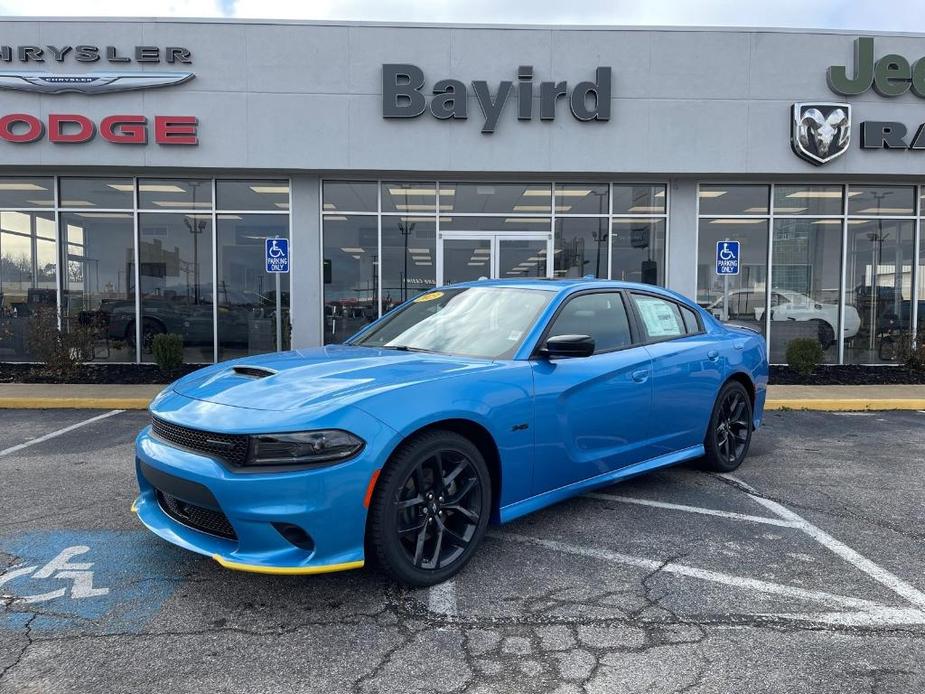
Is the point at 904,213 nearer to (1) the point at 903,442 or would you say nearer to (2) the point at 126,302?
(1) the point at 903,442

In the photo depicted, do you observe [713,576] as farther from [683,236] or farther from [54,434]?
[683,236]

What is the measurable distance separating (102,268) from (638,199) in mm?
10289

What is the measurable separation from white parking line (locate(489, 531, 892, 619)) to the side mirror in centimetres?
111

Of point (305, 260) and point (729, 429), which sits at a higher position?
point (305, 260)

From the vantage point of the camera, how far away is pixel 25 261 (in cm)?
1235

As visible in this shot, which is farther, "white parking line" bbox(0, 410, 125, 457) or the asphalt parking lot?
"white parking line" bbox(0, 410, 125, 457)

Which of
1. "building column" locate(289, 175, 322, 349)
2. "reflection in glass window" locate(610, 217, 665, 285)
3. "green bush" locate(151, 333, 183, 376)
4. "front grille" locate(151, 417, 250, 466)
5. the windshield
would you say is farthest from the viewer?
"reflection in glass window" locate(610, 217, 665, 285)

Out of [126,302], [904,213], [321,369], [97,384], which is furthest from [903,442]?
[126,302]

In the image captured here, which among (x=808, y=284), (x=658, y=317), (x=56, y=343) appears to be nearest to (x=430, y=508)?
(x=658, y=317)

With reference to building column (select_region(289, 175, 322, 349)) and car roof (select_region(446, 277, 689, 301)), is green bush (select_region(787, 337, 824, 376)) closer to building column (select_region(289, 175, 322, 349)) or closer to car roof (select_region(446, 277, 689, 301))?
car roof (select_region(446, 277, 689, 301))

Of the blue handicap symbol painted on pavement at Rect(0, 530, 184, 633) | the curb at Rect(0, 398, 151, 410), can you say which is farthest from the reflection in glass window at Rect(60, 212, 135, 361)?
the blue handicap symbol painted on pavement at Rect(0, 530, 184, 633)

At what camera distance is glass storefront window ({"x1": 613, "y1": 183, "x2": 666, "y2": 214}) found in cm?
1259

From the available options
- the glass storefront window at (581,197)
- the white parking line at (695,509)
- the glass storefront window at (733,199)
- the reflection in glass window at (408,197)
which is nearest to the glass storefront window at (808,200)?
the glass storefront window at (733,199)

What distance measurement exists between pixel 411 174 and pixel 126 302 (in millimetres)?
5890
